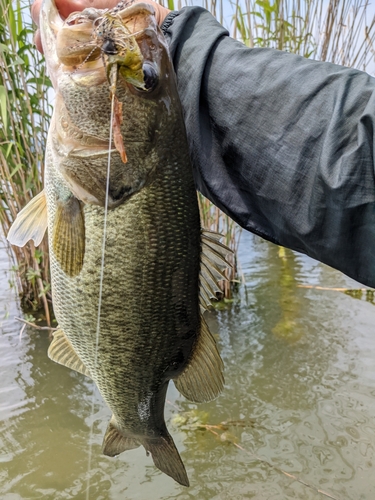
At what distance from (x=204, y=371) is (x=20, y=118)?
2.78 m

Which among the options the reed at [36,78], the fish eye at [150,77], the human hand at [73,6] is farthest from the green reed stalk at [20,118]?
the fish eye at [150,77]

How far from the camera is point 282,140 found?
4.02 feet

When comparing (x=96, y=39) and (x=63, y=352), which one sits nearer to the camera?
(x=96, y=39)

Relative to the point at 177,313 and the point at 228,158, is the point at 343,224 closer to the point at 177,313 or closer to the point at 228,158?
the point at 228,158

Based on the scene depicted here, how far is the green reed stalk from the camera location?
3336mm

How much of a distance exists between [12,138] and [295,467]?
3.14 metres

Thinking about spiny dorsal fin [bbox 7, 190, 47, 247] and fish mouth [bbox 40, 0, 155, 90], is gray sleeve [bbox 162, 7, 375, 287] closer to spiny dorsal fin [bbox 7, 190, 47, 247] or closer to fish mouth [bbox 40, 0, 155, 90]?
fish mouth [bbox 40, 0, 155, 90]

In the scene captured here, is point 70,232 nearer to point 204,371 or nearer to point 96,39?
point 96,39

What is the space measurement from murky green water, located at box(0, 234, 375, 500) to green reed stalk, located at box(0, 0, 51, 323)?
977 mm

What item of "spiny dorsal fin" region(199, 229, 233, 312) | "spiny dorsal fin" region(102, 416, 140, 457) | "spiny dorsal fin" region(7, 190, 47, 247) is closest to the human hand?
"spiny dorsal fin" region(7, 190, 47, 247)

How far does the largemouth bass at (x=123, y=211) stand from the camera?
4.22 ft

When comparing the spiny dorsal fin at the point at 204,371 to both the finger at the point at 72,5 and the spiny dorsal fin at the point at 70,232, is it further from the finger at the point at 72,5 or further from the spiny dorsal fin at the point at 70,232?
the finger at the point at 72,5

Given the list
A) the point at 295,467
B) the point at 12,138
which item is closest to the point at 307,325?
the point at 295,467

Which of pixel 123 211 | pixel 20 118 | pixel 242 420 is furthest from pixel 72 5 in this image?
pixel 242 420
